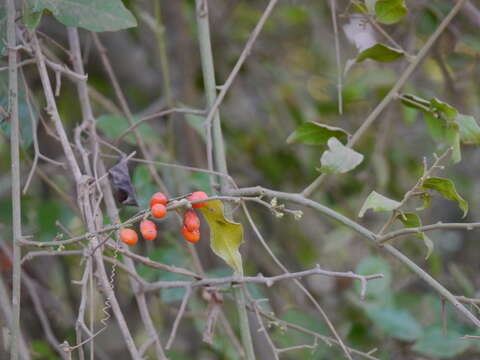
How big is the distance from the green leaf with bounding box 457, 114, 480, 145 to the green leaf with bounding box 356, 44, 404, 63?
13cm

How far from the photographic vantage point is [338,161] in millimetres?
836

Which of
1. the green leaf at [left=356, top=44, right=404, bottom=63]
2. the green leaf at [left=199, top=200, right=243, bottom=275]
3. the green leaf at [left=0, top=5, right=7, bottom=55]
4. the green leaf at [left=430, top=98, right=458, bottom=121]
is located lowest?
the green leaf at [left=199, top=200, right=243, bottom=275]

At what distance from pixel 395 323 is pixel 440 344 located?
0.11 m

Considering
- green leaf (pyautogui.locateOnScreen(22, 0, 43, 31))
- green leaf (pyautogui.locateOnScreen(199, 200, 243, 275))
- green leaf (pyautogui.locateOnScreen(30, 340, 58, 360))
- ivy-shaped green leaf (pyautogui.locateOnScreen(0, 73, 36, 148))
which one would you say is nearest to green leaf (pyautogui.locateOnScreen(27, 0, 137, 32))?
green leaf (pyautogui.locateOnScreen(22, 0, 43, 31))

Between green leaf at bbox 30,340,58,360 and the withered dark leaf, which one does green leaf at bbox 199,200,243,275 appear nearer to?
the withered dark leaf

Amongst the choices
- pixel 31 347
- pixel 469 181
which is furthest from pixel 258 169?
pixel 31 347

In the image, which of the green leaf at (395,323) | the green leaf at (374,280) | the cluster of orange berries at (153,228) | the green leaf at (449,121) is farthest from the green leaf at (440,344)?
the cluster of orange berries at (153,228)

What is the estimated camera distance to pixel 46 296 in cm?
135

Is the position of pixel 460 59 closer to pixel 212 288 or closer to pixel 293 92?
pixel 293 92

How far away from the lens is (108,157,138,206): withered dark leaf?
0.83 meters

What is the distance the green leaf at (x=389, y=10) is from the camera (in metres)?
0.92

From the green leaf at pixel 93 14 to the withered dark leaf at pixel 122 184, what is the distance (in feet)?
0.61

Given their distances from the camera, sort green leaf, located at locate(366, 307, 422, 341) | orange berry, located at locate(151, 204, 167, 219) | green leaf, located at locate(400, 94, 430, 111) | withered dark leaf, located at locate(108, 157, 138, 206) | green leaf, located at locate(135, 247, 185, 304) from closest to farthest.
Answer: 1. orange berry, located at locate(151, 204, 167, 219)
2. withered dark leaf, located at locate(108, 157, 138, 206)
3. green leaf, located at locate(400, 94, 430, 111)
4. green leaf, located at locate(135, 247, 185, 304)
5. green leaf, located at locate(366, 307, 422, 341)

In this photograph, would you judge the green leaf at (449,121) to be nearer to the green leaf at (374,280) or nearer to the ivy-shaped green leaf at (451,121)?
the ivy-shaped green leaf at (451,121)
